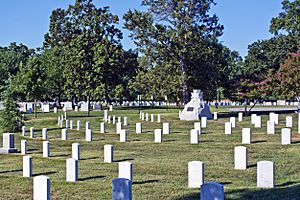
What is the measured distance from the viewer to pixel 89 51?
212 ft

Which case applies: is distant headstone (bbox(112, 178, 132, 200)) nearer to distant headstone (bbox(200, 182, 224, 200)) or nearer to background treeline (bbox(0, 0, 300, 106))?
distant headstone (bbox(200, 182, 224, 200))

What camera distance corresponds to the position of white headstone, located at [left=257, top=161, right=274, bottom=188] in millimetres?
12000

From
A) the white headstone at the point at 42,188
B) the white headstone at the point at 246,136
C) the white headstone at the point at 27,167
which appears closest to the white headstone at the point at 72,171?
the white headstone at the point at 27,167

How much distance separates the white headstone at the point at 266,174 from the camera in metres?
12.0

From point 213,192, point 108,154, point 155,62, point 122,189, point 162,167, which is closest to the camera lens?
point 213,192

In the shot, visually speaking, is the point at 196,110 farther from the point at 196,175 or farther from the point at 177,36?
the point at 196,175

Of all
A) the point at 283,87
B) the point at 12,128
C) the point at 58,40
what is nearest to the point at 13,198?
the point at 12,128

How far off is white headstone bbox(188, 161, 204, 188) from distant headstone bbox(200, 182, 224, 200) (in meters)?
4.24

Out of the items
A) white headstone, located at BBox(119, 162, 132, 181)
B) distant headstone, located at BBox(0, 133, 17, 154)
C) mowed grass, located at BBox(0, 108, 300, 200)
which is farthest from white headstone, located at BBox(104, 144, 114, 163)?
distant headstone, located at BBox(0, 133, 17, 154)

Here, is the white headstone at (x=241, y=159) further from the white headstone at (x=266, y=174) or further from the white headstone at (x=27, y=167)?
the white headstone at (x=27, y=167)

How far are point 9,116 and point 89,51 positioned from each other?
104 feet

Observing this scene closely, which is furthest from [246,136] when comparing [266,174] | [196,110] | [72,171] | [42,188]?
[196,110]

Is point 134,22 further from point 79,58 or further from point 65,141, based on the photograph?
point 65,141

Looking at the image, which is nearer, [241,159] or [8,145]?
[241,159]
